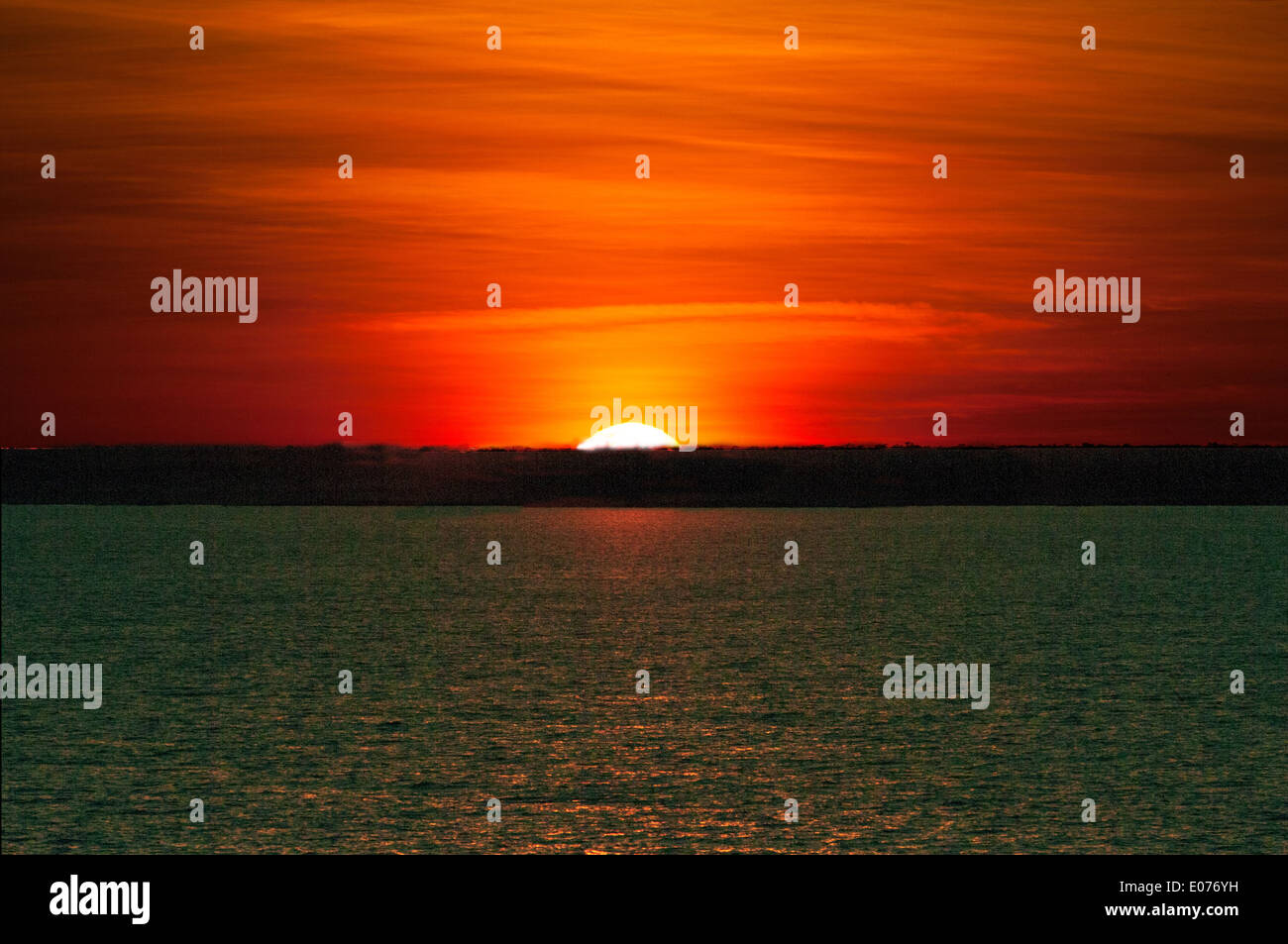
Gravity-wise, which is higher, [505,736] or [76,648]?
[76,648]

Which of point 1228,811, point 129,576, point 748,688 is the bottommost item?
point 1228,811

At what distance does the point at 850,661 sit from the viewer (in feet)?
244

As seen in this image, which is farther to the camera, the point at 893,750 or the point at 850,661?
the point at 850,661

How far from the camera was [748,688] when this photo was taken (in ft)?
203

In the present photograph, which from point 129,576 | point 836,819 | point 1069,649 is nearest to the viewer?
point 836,819

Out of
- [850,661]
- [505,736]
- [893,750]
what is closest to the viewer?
[893,750]

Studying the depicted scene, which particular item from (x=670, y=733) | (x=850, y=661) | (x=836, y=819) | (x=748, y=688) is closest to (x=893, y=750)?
(x=670, y=733)

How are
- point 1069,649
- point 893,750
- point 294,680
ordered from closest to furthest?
1. point 893,750
2. point 294,680
3. point 1069,649

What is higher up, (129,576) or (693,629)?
(129,576)

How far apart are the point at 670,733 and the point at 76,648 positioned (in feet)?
157
